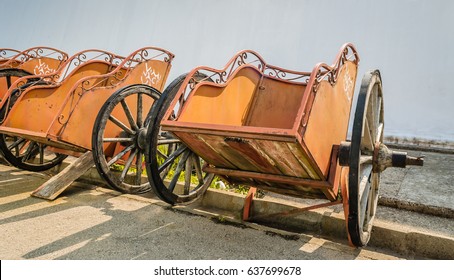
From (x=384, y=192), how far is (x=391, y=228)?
1.11 m

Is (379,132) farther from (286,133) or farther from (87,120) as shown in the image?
(87,120)

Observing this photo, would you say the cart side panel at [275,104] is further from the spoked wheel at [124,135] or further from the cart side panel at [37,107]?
the cart side panel at [37,107]

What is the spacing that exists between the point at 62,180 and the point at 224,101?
1.94 metres

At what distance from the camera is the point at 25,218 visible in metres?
2.79

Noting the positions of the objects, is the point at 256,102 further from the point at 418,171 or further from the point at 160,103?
the point at 418,171

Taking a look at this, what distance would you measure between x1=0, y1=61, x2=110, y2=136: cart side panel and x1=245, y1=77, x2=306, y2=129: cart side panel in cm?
227

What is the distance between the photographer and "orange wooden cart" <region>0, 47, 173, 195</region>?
3.25m

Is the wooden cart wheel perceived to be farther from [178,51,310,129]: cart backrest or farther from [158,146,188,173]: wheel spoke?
[158,146,188,173]: wheel spoke

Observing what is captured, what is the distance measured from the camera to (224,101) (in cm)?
271

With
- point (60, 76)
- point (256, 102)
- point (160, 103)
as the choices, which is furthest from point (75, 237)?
point (60, 76)

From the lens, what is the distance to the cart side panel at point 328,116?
2.04 m

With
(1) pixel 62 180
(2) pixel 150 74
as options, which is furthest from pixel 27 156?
(2) pixel 150 74

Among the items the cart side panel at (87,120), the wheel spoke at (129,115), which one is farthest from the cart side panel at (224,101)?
the cart side panel at (87,120)

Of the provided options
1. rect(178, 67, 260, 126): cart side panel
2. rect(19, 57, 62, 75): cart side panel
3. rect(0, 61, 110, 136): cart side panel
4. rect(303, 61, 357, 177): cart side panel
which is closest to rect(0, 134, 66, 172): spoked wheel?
rect(0, 61, 110, 136): cart side panel
